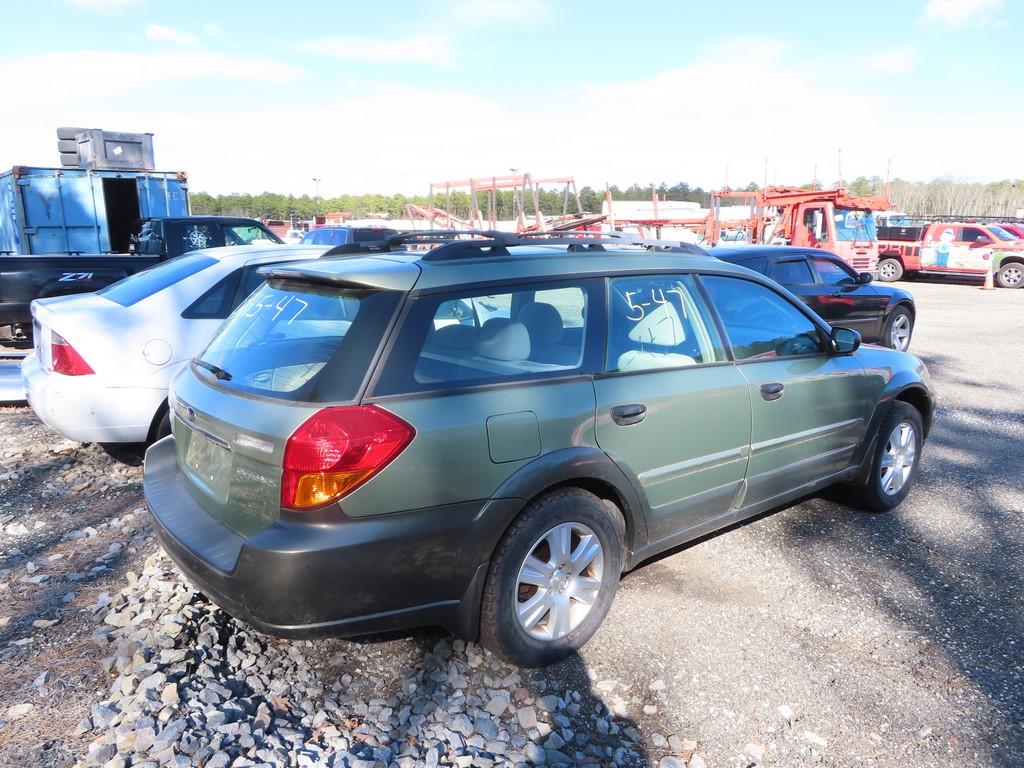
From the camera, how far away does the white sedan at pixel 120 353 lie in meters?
4.51

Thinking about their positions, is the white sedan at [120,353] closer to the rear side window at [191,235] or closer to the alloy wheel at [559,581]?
the alloy wheel at [559,581]

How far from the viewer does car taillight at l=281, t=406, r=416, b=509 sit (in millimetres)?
2432

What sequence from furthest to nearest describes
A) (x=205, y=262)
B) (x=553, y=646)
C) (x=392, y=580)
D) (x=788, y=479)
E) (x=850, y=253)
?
(x=850, y=253) → (x=205, y=262) → (x=788, y=479) → (x=553, y=646) → (x=392, y=580)

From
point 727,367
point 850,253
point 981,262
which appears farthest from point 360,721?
point 981,262

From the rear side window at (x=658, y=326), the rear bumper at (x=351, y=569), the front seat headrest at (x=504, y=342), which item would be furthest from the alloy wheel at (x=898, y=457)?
the rear bumper at (x=351, y=569)

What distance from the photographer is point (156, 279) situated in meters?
5.14

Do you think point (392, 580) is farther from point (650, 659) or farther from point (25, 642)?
point (25, 642)

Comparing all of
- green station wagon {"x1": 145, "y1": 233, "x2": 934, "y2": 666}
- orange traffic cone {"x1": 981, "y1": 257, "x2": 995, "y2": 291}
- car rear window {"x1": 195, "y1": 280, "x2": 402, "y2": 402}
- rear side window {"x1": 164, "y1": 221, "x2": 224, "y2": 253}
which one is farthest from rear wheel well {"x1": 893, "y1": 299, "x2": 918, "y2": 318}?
orange traffic cone {"x1": 981, "y1": 257, "x2": 995, "y2": 291}

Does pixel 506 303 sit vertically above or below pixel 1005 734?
above

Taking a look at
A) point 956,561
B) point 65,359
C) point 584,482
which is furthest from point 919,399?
point 65,359

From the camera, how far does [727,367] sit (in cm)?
357

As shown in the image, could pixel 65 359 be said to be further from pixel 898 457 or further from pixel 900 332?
pixel 900 332

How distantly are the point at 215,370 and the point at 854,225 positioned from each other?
19490 mm

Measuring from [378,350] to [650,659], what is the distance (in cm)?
172
